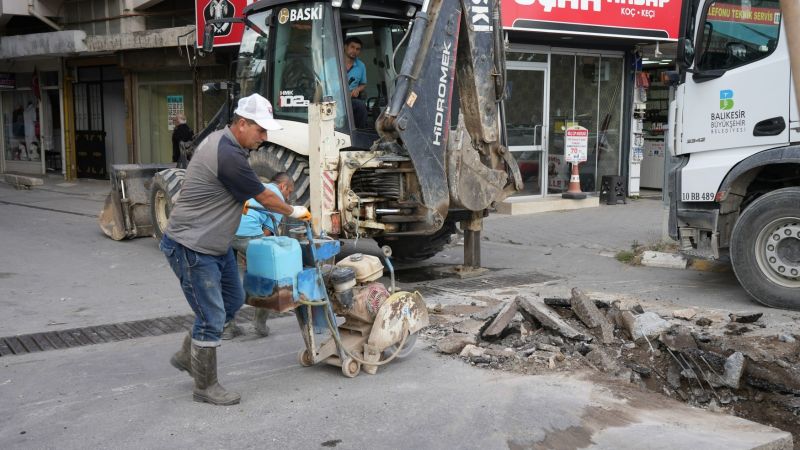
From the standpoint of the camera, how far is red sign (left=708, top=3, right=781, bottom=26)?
744 centimetres

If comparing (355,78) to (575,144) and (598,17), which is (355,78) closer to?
(598,17)

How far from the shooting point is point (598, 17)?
1395 centimetres

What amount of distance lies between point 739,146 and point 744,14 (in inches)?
49.8

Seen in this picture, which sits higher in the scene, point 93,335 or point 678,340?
point 678,340

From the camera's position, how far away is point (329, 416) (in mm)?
4793

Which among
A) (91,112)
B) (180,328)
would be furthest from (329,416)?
(91,112)

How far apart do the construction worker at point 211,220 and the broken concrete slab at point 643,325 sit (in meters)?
2.96

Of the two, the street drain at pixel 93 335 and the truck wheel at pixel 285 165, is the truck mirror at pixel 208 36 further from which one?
the street drain at pixel 93 335

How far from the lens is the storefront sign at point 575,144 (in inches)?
585

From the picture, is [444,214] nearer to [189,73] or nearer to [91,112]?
[189,73]

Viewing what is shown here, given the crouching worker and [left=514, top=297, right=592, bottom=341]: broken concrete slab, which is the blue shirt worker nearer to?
the crouching worker

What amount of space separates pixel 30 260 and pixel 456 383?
265 inches

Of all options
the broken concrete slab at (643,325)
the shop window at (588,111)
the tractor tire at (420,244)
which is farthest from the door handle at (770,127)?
the shop window at (588,111)

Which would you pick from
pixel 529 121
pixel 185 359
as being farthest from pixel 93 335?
pixel 529 121
